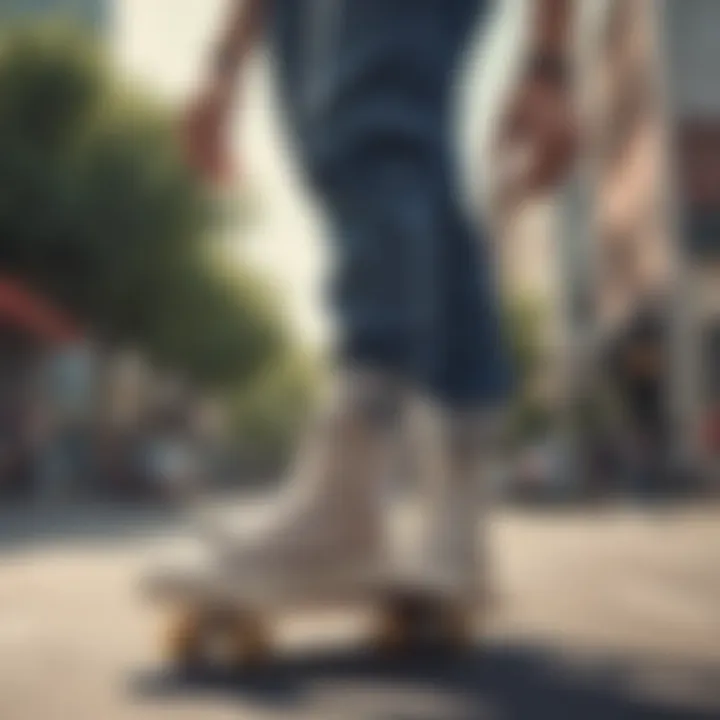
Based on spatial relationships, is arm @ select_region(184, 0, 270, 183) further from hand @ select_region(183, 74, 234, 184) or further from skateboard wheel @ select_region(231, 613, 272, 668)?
skateboard wheel @ select_region(231, 613, 272, 668)

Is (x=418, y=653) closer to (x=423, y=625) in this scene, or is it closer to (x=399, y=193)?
(x=423, y=625)

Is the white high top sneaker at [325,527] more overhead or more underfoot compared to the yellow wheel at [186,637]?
more overhead

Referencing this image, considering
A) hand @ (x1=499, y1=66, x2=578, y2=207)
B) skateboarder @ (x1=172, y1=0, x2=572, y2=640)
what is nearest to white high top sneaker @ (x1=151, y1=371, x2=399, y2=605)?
skateboarder @ (x1=172, y1=0, x2=572, y2=640)

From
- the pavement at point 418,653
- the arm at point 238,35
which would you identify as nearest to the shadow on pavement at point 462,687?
the pavement at point 418,653

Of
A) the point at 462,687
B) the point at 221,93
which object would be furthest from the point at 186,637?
the point at 221,93

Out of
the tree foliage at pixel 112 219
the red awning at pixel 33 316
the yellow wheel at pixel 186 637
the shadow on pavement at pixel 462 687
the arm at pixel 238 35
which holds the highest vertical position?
the arm at pixel 238 35

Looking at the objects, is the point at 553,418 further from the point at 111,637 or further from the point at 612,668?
the point at 111,637

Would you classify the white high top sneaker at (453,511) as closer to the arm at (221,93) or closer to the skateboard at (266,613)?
the skateboard at (266,613)
